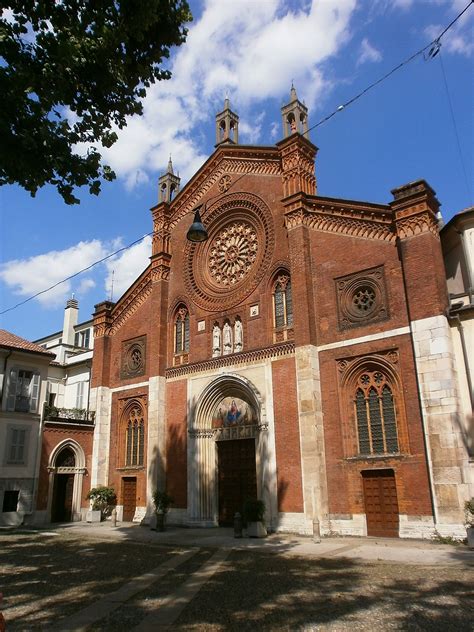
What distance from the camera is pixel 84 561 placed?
546 inches

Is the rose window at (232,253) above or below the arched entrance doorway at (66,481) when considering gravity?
above

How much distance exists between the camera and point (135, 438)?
26672 mm

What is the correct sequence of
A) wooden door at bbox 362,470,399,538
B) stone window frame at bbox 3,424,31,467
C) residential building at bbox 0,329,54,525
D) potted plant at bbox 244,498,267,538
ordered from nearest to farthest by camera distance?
wooden door at bbox 362,470,399,538 < potted plant at bbox 244,498,267,538 < residential building at bbox 0,329,54,525 < stone window frame at bbox 3,424,31,467

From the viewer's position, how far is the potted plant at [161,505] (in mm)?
21188

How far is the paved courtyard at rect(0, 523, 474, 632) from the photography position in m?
7.96

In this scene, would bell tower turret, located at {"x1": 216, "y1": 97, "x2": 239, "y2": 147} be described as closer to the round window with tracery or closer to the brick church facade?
the brick church facade

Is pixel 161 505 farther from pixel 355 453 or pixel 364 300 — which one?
pixel 364 300

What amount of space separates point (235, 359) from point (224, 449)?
13.3ft

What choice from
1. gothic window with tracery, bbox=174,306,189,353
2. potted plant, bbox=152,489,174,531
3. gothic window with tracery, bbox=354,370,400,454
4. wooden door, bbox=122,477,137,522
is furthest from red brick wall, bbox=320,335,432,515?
wooden door, bbox=122,477,137,522

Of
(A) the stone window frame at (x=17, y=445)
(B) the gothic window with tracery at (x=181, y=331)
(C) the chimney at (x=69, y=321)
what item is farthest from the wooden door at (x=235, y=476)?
(C) the chimney at (x=69, y=321)

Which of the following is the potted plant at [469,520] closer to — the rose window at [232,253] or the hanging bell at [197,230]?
the hanging bell at [197,230]

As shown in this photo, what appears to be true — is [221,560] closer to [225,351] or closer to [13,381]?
[225,351]

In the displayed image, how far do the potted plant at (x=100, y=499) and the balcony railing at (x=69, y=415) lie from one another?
3.86 meters

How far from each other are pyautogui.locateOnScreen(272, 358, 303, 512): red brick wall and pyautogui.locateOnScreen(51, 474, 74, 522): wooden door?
43.2ft
